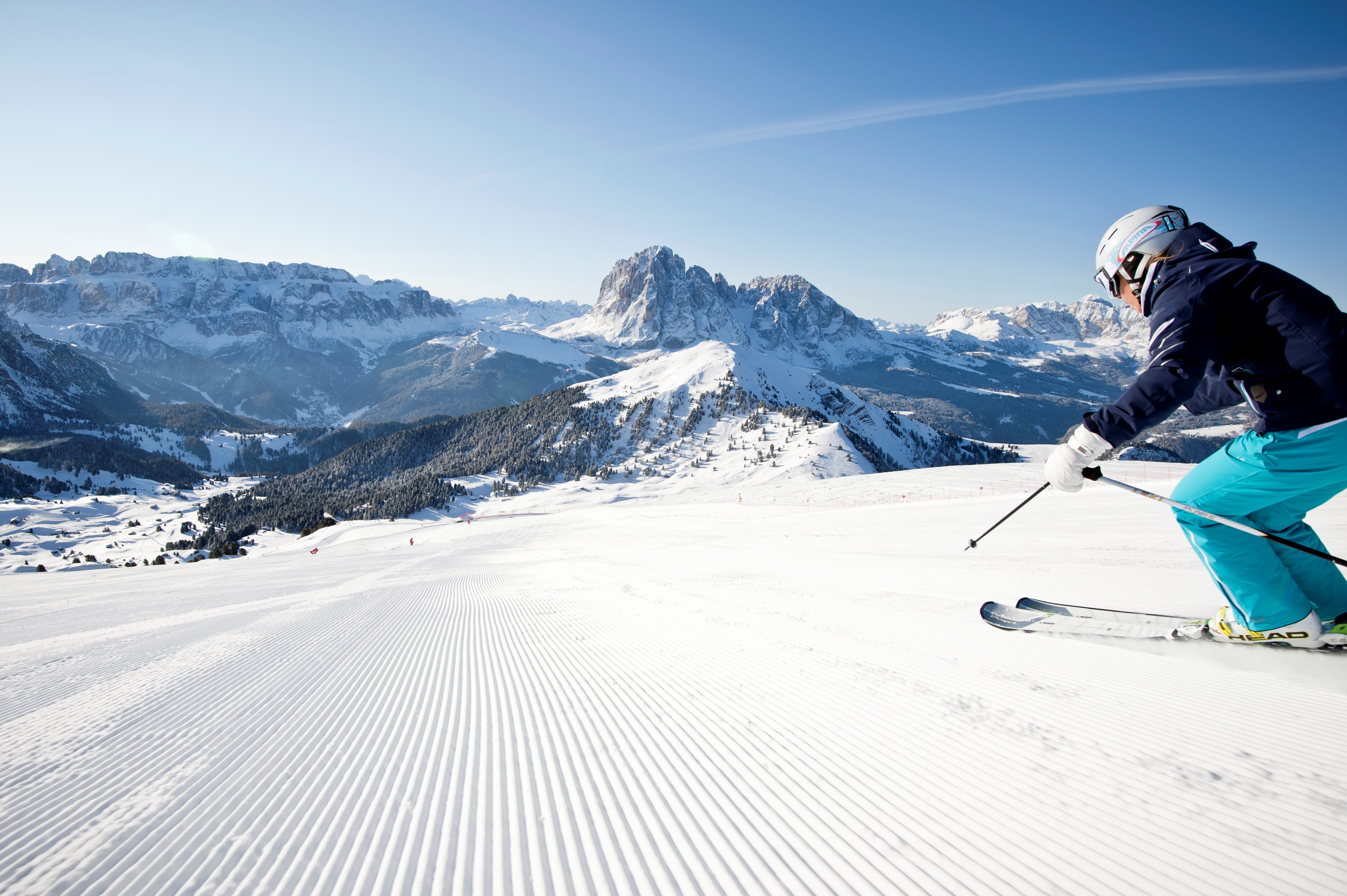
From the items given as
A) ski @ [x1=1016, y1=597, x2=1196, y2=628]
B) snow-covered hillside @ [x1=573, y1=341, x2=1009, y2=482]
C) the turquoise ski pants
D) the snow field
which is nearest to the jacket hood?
the turquoise ski pants

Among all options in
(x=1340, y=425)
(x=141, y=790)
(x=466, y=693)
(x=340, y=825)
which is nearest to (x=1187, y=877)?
(x=1340, y=425)

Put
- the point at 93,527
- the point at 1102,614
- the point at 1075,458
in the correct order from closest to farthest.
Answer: the point at 1075,458
the point at 1102,614
the point at 93,527

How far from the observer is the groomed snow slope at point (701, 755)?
2.38 m

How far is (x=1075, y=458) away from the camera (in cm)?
421

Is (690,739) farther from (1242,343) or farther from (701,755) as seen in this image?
(1242,343)

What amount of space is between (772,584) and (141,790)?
718cm

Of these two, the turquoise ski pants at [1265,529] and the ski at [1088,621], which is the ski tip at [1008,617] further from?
the turquoise ski pants at [1265,529]

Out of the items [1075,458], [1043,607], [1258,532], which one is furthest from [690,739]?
[1258,532]

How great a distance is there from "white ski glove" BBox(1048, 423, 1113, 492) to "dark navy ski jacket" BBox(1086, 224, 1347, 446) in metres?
0.16

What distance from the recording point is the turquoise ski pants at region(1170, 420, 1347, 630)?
3590mm

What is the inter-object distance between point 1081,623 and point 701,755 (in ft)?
12.8

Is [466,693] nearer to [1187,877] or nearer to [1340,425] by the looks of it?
[1187,877]

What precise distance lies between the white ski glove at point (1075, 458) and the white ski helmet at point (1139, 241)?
43.1 inches

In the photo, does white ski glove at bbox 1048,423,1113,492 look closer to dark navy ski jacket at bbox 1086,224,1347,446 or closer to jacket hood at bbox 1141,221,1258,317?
dark navy ski jacket at bbox 1086,224,1347,446
